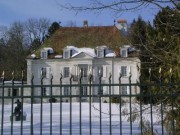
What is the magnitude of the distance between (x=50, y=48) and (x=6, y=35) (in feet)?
51.8

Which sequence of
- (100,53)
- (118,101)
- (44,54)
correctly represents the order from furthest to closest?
(44,54), (100,53), (118,101)

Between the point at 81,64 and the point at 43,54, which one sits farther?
the point at 43,54

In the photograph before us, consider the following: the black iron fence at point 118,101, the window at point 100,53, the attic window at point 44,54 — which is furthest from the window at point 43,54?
the black iron fence at point 118,101

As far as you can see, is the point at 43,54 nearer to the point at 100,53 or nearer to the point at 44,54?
the point at 44,54

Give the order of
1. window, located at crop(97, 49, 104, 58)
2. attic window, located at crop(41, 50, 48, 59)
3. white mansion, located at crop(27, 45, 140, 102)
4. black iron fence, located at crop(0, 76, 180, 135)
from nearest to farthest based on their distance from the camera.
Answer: black iron fence, located at crop(0, 76, 180, 135) → white mansion, located at crop(27, 45, 140, 102) → window, located at crop(97, 49, 104, 58) → attic window, located at crop(41, 50, 48, 59)

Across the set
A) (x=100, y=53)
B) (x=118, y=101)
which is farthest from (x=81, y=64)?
(x=118, y=101)

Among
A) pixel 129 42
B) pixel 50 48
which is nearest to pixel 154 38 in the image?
pixel 129 42

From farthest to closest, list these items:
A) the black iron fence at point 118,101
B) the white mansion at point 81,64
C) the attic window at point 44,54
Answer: the attic window at point 44,54 < the white mansion at point 81,64 < the black iron fence at point 118,101

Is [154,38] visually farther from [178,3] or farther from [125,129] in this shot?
[125,129]

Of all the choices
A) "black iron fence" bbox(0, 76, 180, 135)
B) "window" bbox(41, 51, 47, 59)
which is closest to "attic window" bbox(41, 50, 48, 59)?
"window" bbox(41, 51, 47, 59)

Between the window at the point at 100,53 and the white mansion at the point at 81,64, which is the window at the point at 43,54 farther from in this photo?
the window at the point at 100,53

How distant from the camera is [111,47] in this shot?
28.2ft

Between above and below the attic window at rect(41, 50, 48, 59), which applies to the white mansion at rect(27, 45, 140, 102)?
below

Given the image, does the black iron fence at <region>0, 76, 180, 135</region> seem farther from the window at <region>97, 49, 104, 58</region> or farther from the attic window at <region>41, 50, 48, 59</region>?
the attic window at <region>41, 50, 48, 59</region>
